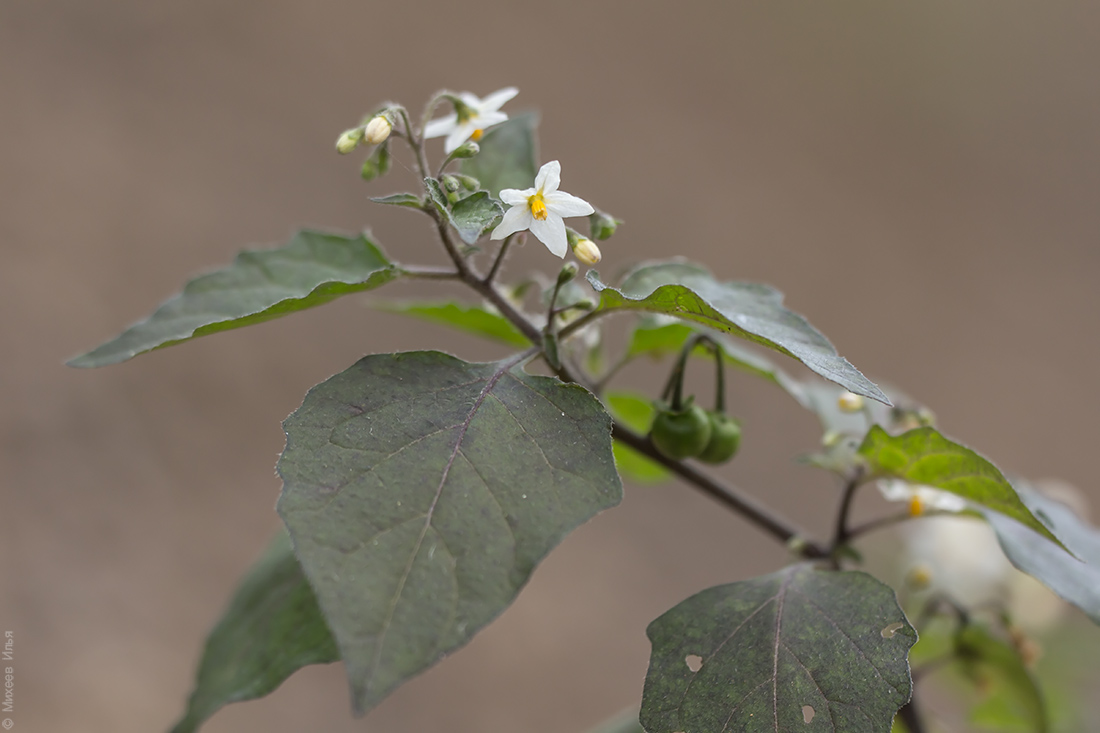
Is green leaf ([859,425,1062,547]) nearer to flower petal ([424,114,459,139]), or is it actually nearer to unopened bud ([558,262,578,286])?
unopened bud ([558,262,578,286])

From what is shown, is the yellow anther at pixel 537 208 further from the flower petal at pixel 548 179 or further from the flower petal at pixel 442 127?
the flower petal at pixel 442 127

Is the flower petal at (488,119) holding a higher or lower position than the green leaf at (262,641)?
higher

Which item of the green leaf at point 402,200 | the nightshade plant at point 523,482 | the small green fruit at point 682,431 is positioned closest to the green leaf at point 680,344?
the nightshade plant at point 523,482

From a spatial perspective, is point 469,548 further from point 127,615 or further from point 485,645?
point 485,645

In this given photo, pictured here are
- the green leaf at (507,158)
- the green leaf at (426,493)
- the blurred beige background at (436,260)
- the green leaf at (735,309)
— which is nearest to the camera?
the green leaf at (426,493)

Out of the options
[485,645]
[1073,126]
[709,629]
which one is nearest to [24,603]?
[485,645]

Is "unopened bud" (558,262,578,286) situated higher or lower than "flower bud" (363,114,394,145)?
lower

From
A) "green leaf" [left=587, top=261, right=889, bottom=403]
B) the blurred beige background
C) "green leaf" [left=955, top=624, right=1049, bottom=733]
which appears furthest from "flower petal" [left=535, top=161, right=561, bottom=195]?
the blurred beige background
